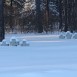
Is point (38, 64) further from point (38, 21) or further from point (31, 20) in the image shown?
point (31, 20)

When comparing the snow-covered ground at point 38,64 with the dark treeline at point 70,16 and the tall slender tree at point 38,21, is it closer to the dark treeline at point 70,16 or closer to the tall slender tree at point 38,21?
the tall slender tree at point 38,21

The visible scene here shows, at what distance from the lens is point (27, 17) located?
105 ft

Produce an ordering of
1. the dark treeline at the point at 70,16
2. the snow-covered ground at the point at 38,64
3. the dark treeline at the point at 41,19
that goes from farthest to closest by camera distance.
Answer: the dark treeline at the point at 41,19 < the dark treeline at the point at 70,16 < the snow-covered ground at the point at 38,64

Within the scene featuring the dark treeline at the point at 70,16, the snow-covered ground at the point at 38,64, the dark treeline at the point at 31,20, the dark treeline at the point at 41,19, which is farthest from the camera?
the dark treeline at the point at 31,20

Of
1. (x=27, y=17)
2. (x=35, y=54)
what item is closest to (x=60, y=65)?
(x=35, y=54)

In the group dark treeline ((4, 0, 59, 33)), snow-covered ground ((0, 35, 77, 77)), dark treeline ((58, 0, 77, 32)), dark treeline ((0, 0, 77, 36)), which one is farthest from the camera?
dark treeline ((4, 0, 59, 33))

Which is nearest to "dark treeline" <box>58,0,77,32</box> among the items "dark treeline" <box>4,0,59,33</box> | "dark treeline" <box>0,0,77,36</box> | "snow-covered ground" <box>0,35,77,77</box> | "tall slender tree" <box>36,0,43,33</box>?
"dark treeline" <box>0,0,77,36</box>

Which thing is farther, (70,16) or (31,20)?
(31,20)

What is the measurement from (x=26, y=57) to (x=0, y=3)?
25.3 ft

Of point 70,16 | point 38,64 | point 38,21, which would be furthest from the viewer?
point 70,16

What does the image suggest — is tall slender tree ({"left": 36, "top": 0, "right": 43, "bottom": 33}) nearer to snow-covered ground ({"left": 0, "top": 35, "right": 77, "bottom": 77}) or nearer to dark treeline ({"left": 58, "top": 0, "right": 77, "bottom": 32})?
dark treeline ({"left": 58, "top": 0, "right": 77, "bottom": 32})

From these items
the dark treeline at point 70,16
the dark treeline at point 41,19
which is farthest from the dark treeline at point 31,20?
the dark treeline at point 70,16

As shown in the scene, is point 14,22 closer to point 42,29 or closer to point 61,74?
point 42,29

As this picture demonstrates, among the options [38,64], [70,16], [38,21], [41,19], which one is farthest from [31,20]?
[38,64]
